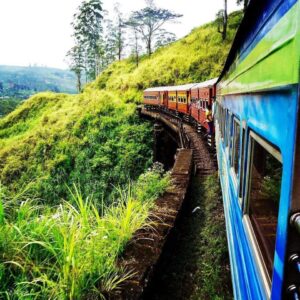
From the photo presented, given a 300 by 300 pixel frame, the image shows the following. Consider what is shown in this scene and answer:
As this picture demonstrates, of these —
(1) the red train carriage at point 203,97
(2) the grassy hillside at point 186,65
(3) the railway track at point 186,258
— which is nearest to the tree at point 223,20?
(2) the grassy hillside at point 186,65

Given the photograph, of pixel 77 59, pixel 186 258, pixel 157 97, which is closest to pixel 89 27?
pixel 77 59

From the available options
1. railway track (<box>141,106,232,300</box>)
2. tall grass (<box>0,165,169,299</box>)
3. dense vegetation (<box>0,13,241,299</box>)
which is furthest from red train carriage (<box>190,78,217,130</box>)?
tall grass (<box>0,165,169,299</box>)

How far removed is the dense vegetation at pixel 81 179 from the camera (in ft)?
9.27

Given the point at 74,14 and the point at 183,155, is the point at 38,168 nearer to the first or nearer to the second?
the point at 183,155

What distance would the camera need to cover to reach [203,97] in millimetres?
13156

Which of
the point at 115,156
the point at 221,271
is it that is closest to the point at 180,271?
the point at 221,271

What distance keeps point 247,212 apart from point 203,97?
11.4 metres

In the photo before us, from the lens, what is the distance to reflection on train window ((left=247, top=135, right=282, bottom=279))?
5.01ft

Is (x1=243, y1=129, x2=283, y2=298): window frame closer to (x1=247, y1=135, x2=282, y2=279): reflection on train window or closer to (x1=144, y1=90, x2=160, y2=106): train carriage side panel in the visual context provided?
(x1=247, y1=135, x2=282, y2=279): reflection on train window

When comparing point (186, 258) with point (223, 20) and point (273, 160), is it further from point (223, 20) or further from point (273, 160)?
point (223, 20)

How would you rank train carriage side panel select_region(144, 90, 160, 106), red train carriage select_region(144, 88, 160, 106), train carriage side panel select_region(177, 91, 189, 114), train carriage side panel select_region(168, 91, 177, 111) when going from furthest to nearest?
train carriage side panel select_region(144, 90, 160, 106) → red train carriage select_region(144, 88, 160, 106) → train carriage side panel select_region(168, 91, 177, 111) → train carriage side panel select_region(177, 91, 189, 114)

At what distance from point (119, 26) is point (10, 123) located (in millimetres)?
24030

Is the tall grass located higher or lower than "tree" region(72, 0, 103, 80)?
lower

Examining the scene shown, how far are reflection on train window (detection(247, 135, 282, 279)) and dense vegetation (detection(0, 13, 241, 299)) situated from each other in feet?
5.07
